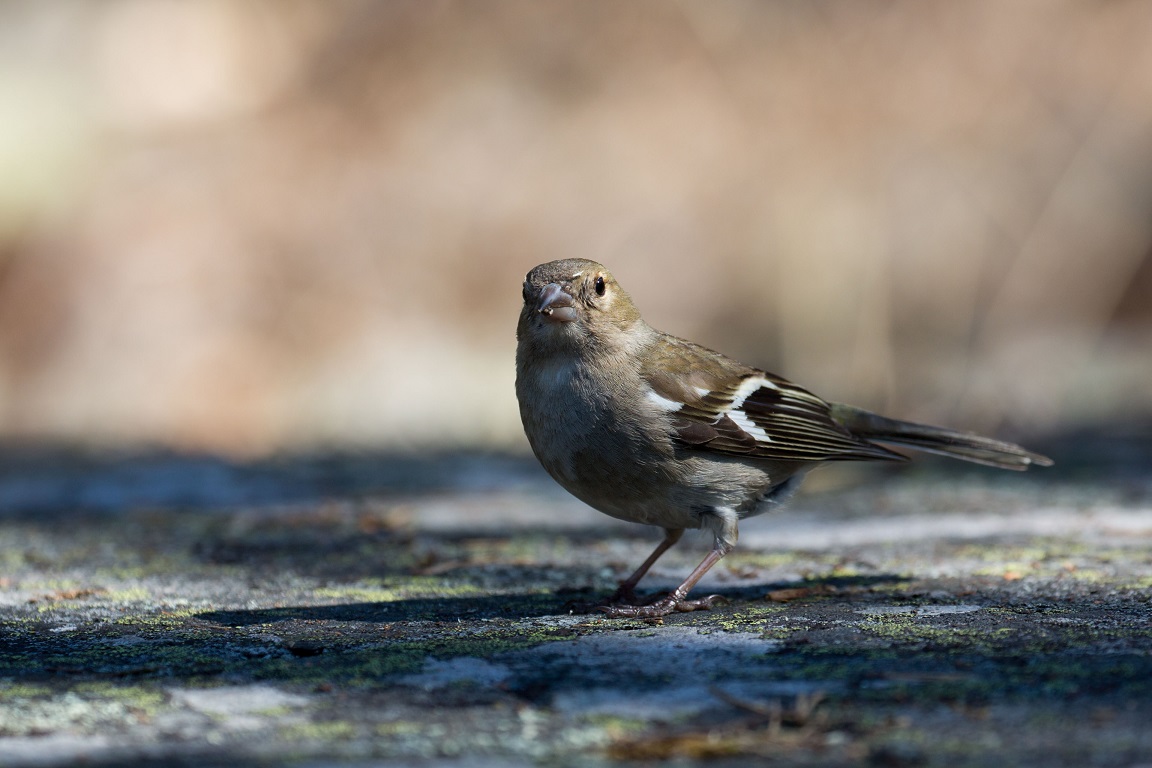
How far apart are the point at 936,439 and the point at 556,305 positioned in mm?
1424

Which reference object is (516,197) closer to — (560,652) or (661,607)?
(661,607)

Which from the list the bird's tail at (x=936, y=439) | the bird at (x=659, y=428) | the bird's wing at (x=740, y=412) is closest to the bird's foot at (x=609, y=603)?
the bird at (x=659, y=428)

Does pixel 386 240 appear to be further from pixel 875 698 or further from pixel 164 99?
pixel 875 698

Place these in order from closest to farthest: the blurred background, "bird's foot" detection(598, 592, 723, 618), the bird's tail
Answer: "bird's foot" detection(598, 592, 723, 618)
the bird's tail
the blurred background

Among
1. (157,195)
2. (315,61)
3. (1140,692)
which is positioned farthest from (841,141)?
(1140,692)

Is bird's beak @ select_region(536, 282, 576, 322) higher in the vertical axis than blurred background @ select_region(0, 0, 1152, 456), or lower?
lower

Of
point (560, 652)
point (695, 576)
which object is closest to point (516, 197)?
point (695, 576)

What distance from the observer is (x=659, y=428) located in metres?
3.78

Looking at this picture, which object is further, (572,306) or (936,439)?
(936,439)

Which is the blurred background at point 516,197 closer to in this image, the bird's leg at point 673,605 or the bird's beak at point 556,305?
the bird's beak at point 556,305

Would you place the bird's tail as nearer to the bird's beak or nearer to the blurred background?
the bird's beak

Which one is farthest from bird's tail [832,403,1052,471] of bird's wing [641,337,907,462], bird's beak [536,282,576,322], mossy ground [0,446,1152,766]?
bird's beak [536,282,576,322]

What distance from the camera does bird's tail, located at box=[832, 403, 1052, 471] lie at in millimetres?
4391

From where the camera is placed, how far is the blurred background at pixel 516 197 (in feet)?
30.8
